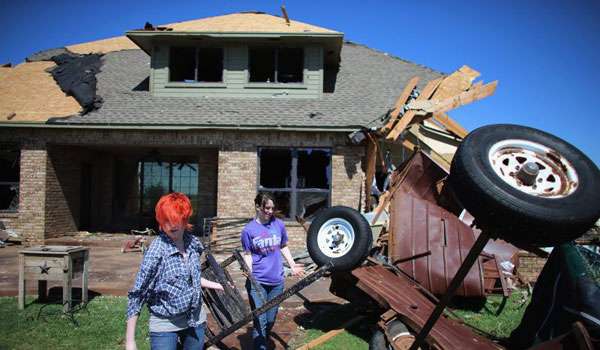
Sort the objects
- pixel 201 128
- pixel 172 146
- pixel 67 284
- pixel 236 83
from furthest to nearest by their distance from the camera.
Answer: pixel 236 83, pixel 172 146, pixel 201 128, pixel 67 284

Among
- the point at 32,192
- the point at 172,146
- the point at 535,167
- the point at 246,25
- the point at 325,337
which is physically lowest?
the point at 325,337

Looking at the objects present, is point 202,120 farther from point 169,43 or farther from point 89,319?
point 89,319

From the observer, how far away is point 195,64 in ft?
45.6

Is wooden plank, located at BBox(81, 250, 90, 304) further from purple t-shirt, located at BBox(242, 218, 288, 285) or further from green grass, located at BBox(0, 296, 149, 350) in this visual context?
purple t-shirt, located at BBox(242, 218, 288, 285)

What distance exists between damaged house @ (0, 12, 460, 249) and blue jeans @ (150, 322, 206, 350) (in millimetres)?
7624

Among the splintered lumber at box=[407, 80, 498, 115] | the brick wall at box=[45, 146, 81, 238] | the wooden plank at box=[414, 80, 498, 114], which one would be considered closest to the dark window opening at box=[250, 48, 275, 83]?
the splintered lumber at box=[407, 80, 498, 115]

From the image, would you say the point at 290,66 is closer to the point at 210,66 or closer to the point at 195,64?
the point at 210,66

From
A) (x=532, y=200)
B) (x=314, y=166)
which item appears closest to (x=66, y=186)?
(x=314, y=166)

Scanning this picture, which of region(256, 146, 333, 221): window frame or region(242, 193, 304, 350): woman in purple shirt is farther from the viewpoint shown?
region(256, 146, 333, 221): window frame

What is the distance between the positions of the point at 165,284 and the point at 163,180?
43.4ft

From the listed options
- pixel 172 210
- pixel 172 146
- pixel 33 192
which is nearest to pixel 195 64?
pixel 172 146

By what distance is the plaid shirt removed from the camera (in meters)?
2.66

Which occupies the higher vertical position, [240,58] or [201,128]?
[240,58]

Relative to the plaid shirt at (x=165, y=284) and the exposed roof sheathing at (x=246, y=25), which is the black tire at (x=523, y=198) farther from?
the exposed roof sheathing at (x=246, y=25)
